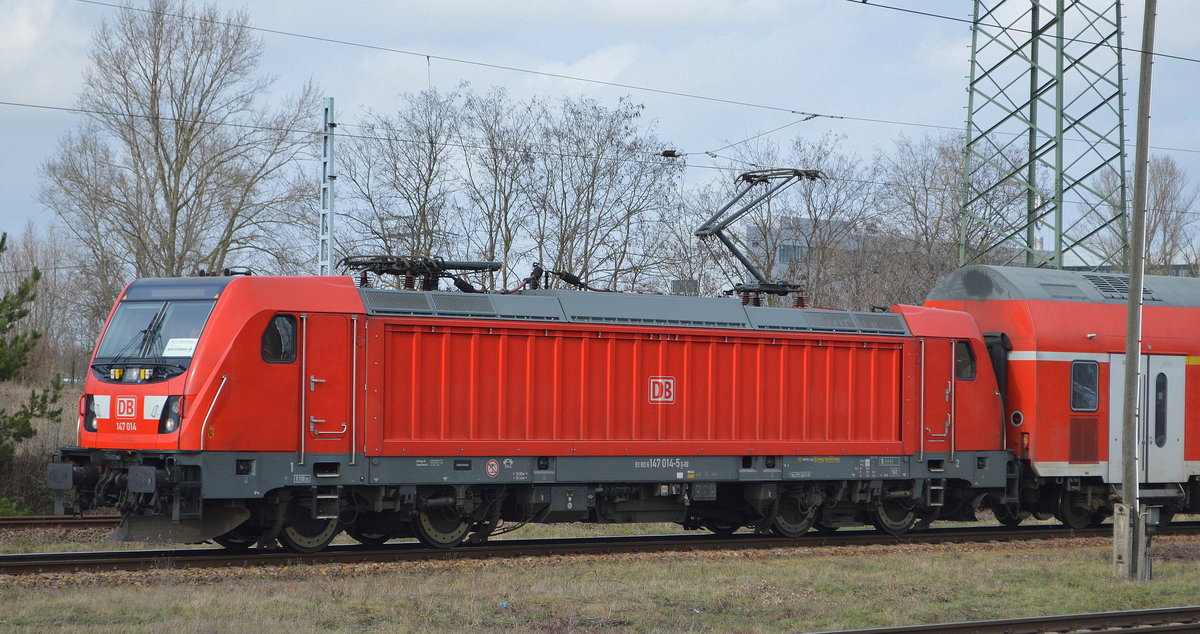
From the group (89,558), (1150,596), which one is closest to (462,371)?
(89,558)

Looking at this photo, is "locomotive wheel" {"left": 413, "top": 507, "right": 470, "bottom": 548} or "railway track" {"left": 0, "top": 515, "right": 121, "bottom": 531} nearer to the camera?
"locomotive wheel" {"left": 413, "top": 507, "right": 470, "bottom": 548}

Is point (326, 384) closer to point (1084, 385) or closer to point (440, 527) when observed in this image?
point (440, 527)

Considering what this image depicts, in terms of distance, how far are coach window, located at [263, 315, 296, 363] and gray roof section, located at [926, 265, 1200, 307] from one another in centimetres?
1130

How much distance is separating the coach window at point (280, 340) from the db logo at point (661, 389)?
503 centimetres

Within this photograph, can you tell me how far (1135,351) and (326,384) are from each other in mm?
10059

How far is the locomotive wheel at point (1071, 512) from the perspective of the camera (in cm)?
1880

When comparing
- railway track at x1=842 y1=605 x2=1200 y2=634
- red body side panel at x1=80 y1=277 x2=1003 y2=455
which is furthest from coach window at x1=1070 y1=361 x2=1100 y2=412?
railway track at x1=842 y1=605 x2=1200 y2=634

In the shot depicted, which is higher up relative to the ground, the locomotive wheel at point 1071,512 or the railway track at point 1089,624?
the railway track at point 1089,624

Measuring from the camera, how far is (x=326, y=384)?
44.5ft

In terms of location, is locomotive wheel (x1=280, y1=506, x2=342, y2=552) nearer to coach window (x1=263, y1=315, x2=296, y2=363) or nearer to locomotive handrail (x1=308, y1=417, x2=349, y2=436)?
locomotive handrail (x1=308, y1=417, x2=349, y2=436)

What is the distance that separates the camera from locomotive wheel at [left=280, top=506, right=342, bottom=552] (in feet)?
45.5

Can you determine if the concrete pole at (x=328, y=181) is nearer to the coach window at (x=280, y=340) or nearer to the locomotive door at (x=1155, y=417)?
the coach window at (x=280, y=340)

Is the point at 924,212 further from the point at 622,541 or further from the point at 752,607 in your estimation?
the point at 752,607

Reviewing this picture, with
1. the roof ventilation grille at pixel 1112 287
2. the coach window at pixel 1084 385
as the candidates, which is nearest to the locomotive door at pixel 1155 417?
Answer: the coach window at pixel 1084 385
